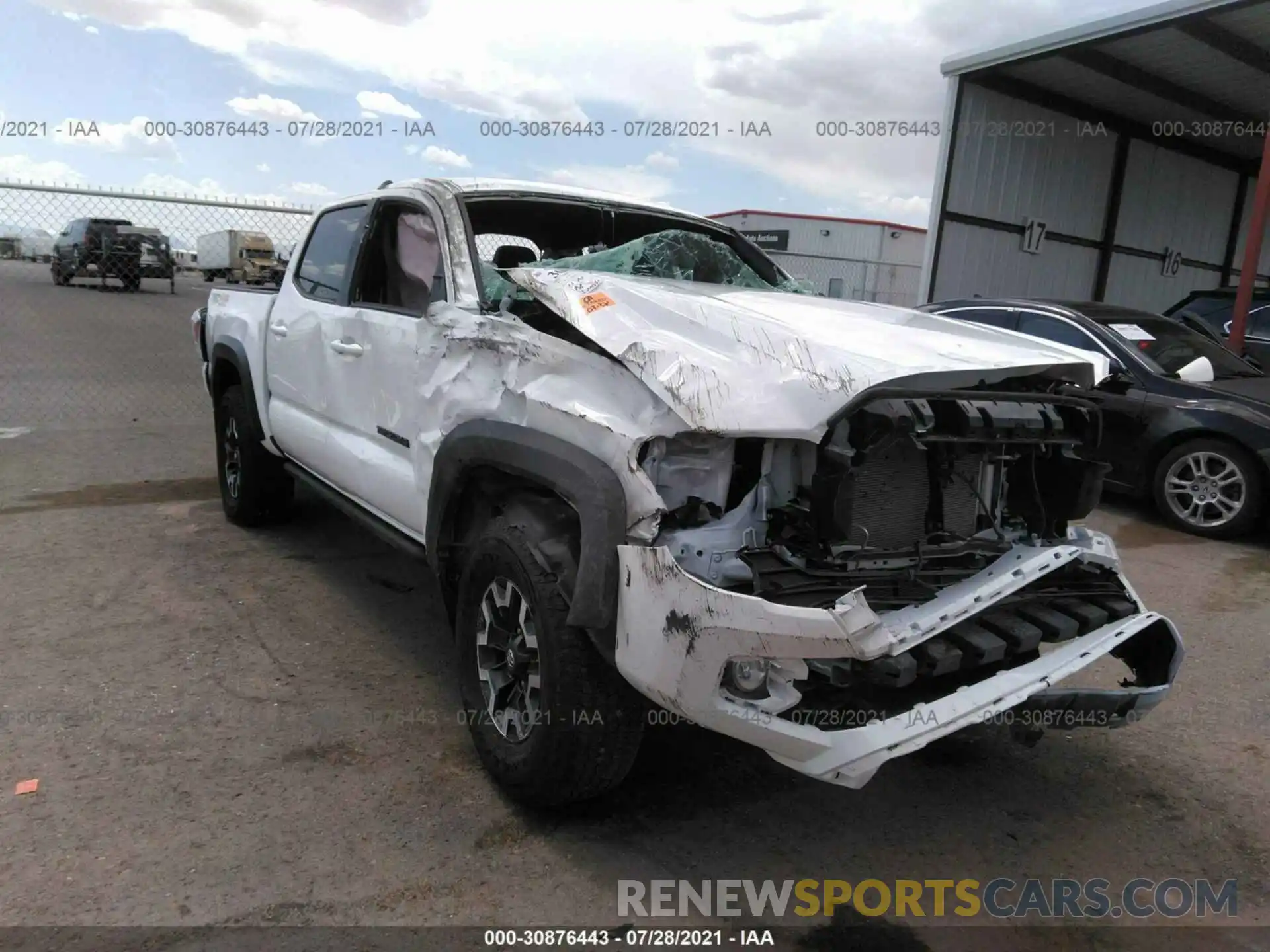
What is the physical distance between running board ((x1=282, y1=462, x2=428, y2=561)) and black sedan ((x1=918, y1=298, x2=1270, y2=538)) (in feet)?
14.4

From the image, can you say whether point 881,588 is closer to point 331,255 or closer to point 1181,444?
point 331,255

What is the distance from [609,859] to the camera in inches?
104

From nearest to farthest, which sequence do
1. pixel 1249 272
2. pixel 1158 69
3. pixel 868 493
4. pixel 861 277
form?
pixel 868 493 → pixel 1249 272 → pixel 1158 69 → pixel 861 277

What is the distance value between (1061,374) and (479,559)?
6.24 feet

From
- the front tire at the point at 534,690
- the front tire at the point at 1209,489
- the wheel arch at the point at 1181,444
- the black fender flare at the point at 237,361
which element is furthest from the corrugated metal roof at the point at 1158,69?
the front tire at the point at 534,690

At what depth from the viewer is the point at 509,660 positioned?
2836mm

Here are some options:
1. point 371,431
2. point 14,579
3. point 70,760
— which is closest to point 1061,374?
point 371,431

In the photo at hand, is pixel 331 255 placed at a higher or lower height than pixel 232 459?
higher

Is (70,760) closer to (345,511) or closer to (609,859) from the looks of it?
(345,511)

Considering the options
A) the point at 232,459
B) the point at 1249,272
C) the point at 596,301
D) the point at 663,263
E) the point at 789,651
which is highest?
the point at 1249,272

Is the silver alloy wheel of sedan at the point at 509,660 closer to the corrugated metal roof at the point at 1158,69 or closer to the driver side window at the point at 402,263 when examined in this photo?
the driver side window at the point at 402,263

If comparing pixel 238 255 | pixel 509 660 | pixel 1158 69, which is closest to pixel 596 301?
pixel 509 660

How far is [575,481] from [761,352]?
608mm

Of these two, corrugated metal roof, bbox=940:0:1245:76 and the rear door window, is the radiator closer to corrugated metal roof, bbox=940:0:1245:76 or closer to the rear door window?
the rear door window
